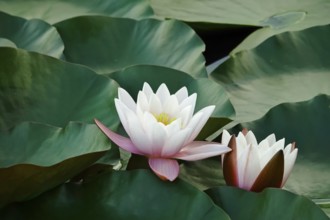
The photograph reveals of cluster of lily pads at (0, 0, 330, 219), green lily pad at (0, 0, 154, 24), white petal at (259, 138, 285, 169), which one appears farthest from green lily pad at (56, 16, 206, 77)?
white petal at (259, 138, 285, 169)

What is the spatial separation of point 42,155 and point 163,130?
0.19 meters

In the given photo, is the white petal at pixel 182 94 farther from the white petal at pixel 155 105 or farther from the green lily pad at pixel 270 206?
the green lily pad at pixel 270 206

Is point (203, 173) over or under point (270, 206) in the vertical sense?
under

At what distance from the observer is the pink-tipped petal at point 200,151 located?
3.35 feet

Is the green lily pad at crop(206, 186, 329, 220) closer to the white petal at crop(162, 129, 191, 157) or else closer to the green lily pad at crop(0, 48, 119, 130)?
the white petal at crop(162, 129, 191, 157)

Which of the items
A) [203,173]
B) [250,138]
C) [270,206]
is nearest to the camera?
→ [270,206]

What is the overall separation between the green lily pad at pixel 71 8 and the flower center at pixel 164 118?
52 cm

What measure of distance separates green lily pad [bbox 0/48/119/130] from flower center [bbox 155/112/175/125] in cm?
9

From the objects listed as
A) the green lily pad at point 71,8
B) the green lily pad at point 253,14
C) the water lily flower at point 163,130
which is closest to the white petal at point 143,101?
the water lily flower at point 163,130

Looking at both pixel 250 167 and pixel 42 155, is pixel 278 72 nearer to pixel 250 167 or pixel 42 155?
pixel 250 167

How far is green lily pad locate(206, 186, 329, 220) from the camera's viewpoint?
3.15 feet

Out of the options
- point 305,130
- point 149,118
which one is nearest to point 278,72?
point 305,130

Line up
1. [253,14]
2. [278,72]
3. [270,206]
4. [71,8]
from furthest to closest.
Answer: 1. [253,14]
2. [71,8]
3. [278,72]
4. [270,206]

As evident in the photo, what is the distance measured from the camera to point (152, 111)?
1.06 metres
